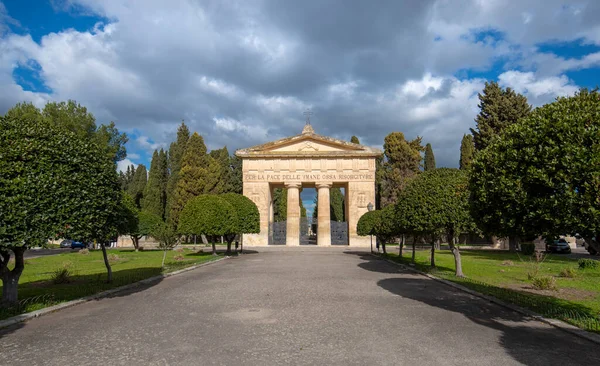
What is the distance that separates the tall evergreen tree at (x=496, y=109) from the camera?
31.3m

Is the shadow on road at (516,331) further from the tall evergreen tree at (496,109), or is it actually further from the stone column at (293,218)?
the stone column at (293,218)

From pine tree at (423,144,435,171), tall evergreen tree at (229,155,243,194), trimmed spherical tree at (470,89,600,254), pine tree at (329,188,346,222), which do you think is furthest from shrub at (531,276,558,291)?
pine tree at (329,188,346,222)

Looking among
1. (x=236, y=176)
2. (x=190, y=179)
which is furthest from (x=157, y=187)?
(x=236, y=176)

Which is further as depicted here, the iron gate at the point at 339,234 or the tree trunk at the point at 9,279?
the iron gate at the point at 339,234

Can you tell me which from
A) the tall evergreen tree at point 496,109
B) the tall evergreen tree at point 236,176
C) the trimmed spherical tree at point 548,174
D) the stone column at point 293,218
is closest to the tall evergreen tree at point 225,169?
the tall evergreen tree at point 236,176

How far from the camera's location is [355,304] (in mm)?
8680

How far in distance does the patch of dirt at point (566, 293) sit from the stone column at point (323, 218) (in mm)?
29330

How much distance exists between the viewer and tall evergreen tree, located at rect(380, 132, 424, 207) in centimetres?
4950

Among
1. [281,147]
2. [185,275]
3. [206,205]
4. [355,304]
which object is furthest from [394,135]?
[355,304]

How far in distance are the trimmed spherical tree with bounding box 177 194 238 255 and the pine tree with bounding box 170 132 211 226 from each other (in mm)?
22289

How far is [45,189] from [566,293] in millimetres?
12689

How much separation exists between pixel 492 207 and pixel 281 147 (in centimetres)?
3632

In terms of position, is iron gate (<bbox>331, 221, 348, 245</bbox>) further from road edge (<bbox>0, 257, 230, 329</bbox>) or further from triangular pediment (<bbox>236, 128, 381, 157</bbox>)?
road edge (<bbox>0, 257, 230, 329</bbox>)

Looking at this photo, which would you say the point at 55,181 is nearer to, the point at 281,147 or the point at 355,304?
the point at 355,304
